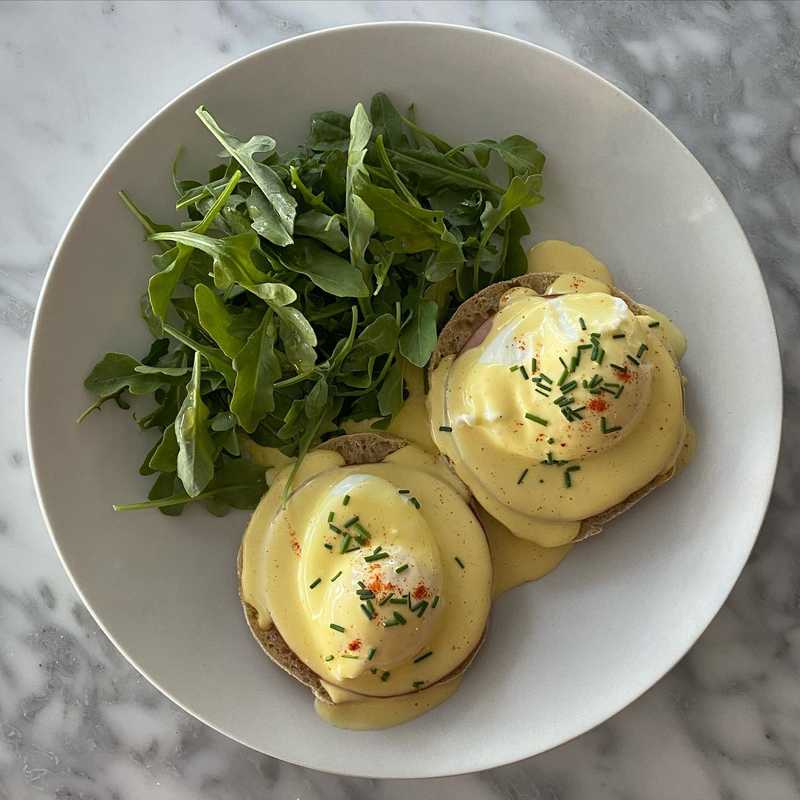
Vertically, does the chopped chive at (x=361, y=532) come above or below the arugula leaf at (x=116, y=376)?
below

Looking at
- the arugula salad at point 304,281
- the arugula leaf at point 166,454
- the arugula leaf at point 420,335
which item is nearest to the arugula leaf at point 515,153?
the arugula salad at point 304,281

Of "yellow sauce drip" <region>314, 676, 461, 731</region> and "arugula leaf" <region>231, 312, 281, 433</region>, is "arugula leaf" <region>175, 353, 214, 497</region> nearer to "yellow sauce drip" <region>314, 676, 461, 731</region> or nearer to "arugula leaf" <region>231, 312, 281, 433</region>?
"arugula leaf" <region>231, 312, 281, 433</region>

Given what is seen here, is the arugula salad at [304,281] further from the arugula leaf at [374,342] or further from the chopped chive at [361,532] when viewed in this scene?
the chopped chive at [361,532]

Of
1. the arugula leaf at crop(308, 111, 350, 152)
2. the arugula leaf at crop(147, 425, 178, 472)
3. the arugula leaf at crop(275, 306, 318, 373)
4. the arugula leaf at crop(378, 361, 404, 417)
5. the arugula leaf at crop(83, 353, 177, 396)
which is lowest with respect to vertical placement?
the arugula leaf at crop(147, 425, 178, 472)

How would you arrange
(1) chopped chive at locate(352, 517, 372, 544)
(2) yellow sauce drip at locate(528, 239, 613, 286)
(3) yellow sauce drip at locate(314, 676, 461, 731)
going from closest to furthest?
(1) chopped chive at locate(352, 517, 372, 544) → (3) yellow sauce drip at locate(314, 676, 461, 731) → (2) yellow sauce drip at locate(528, 239, 613, 286)

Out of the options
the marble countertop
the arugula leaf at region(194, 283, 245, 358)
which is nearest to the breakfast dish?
the arugula leaf at region(194, 283, 245, 358)

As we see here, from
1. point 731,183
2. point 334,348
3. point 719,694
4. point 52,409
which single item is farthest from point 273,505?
point 731,183

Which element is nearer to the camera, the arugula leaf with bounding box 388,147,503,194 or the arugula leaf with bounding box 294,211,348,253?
the arugula leaf with bounding box 294,211,348,253

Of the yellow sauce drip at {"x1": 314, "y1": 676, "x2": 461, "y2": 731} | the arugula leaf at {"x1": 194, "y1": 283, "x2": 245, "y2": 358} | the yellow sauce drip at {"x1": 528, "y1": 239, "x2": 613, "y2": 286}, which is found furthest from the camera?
the yellow sauce drip at {"x1": 528, "y1": 239, "x2": 613, "y2": 286}
